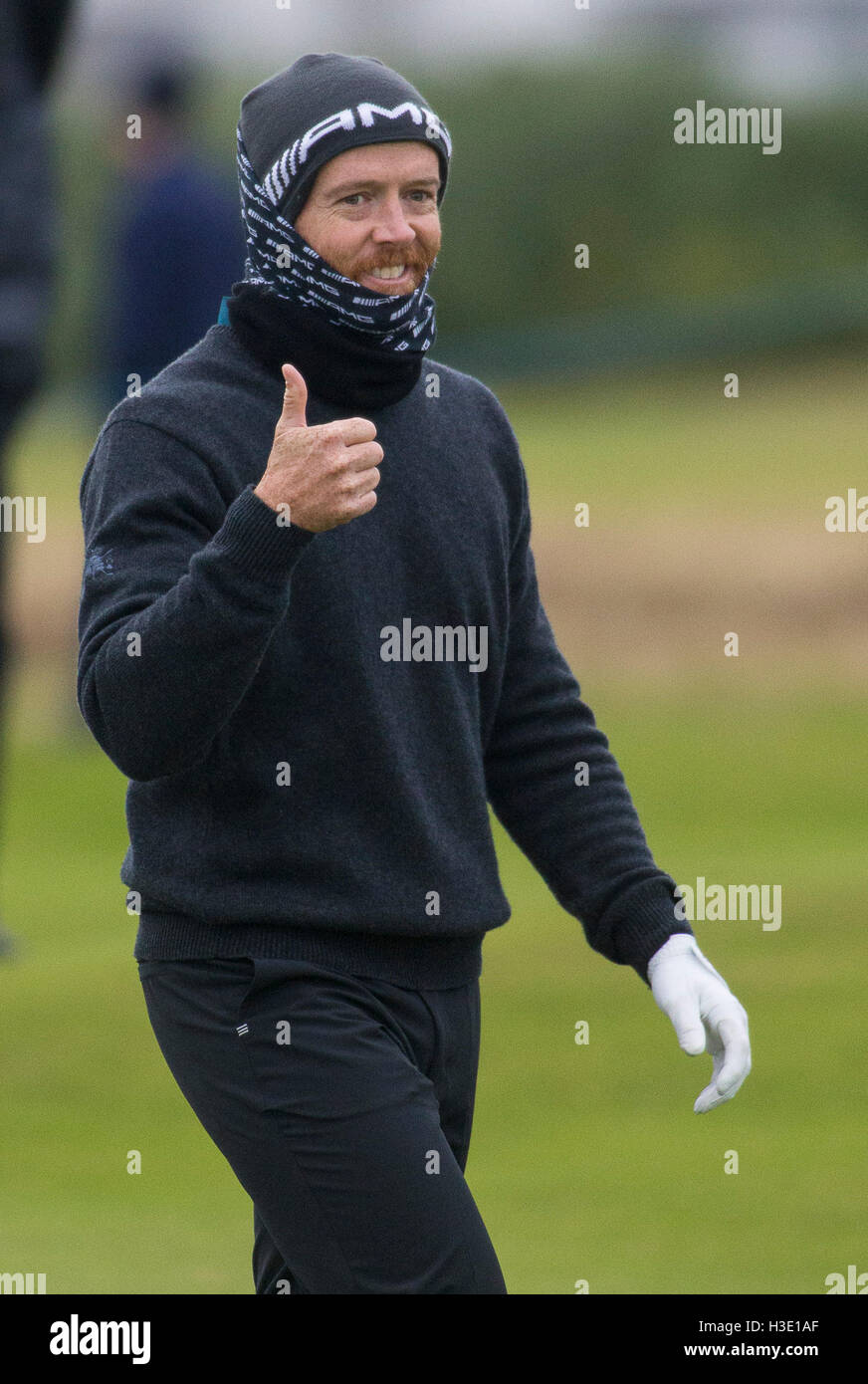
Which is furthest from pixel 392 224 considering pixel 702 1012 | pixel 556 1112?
pixel 556 1112

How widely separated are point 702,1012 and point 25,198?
9.83ft

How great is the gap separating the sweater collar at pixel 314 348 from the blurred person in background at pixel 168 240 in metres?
6.35

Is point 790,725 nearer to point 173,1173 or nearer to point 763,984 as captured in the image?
point 763,984

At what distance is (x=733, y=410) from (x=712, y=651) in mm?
9324

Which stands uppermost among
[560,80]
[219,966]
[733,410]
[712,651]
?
[560,80]

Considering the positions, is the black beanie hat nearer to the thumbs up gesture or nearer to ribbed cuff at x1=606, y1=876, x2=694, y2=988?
the thumbs up gesture

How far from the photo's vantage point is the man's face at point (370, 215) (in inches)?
114

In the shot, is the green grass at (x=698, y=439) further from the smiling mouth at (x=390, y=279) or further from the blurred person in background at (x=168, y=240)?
the smiling mouth at (x=390, y=279)

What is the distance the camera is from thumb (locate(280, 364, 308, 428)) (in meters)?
2.64

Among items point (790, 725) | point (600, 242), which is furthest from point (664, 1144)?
point (600, 242)

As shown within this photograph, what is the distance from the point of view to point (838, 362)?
939 inches

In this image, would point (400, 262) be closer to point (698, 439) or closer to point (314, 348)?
point (314, 348)

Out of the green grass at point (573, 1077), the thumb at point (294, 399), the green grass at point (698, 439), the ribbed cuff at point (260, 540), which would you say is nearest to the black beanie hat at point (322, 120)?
the thumb at point (294, 399)

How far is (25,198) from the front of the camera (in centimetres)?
525
